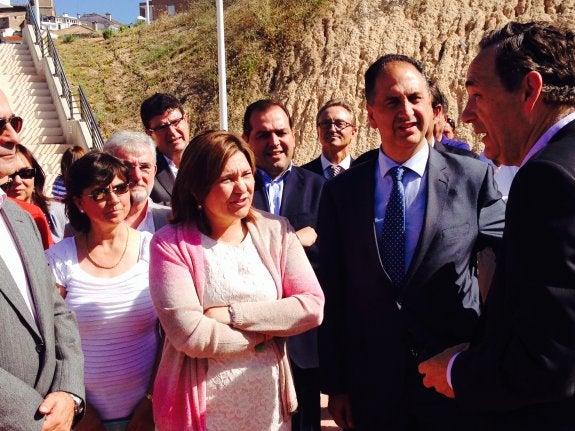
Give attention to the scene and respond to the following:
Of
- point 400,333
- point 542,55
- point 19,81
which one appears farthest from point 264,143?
point 19,81

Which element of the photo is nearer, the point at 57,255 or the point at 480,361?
the point at 480,361

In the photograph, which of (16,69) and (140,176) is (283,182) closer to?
(140,176)

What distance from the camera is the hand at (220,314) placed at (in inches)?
106

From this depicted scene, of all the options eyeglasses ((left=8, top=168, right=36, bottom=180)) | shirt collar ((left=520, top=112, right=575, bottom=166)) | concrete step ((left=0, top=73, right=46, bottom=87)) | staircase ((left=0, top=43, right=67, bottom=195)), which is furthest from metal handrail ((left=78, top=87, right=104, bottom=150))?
shirt collar ((left=520, top=112, right=575, bottom=166))

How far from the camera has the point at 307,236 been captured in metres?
3.60

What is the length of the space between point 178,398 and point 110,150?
193 cm

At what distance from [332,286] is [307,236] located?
2.09 ft

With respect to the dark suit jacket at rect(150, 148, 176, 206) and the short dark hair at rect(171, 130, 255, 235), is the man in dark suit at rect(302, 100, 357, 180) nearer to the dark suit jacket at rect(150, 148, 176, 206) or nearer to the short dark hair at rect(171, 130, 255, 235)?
the dark suit jacket at rect(150, 148, 176, 206)

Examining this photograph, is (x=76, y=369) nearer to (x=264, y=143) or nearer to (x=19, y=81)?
(x=264, y=143)

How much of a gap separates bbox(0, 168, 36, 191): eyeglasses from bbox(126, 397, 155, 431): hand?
205cm

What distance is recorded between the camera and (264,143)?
4141 mm

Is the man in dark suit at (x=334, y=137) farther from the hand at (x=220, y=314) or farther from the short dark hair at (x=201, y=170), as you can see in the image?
the hand at (x=220, y=314)

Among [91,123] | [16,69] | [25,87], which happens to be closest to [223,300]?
[91,123]

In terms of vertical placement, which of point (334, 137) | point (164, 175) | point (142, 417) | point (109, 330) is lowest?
point (142, 417)
